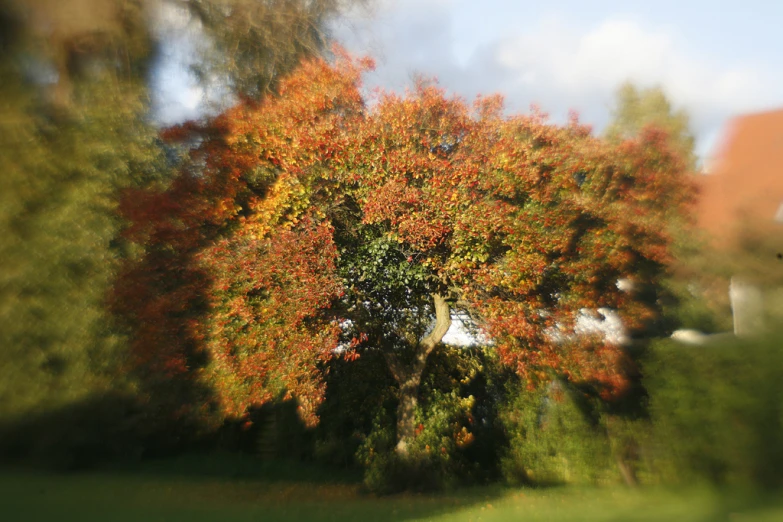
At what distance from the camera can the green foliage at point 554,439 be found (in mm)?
14891

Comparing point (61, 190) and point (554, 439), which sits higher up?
point (61, 190)

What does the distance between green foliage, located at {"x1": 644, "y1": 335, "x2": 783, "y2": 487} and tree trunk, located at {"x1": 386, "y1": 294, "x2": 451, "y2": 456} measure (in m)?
4.25

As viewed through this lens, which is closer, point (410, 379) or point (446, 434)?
point (446, 434)

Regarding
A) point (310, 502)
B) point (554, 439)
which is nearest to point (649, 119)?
point (554, 439)

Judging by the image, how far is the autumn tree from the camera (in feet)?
40.5

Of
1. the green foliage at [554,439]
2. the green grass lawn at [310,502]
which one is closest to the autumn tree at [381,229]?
the green foliage at [554,439]

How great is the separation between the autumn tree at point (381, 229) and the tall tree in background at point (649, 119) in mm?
429

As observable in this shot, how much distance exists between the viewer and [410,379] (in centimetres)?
1591

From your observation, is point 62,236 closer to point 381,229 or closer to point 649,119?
point 381,229

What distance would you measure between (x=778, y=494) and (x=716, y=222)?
4.01 meters

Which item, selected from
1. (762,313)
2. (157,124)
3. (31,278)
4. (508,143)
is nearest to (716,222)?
(762,313)

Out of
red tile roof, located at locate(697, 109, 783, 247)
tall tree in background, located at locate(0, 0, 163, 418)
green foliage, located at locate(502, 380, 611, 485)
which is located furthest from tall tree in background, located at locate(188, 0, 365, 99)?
green foliage, located at locate(502, 380, 611, 485)

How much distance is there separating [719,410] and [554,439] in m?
4.71

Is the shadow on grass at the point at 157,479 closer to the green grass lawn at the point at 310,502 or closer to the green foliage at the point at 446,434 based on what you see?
the green grass lawn at the point at 310,502
